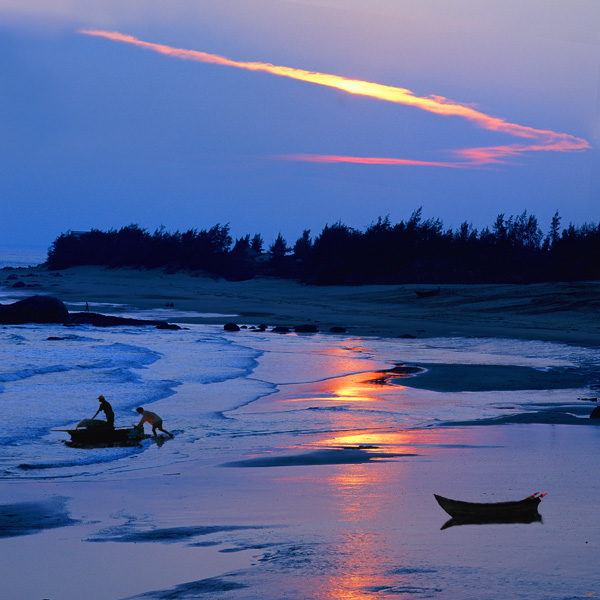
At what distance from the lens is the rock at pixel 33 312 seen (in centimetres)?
3453

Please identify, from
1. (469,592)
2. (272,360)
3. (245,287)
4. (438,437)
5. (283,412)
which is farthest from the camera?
(245,287)

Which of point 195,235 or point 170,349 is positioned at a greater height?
point 195,235

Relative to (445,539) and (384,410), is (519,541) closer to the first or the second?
(445,539)

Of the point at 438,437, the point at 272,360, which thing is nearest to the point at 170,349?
the point at 272,360

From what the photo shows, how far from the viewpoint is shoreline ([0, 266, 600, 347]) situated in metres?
31.3

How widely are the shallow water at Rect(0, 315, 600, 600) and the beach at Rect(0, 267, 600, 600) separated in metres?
0.03

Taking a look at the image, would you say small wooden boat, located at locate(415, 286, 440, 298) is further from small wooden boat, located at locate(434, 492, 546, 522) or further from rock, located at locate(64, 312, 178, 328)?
small wooden boat, located at locate(434, 492, 546, 522)

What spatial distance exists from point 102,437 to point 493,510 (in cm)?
639

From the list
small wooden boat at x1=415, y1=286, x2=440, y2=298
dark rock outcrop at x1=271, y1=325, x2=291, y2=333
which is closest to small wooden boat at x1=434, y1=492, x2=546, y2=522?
dark rock outcrop at x1=271, y1=325, x2=291, y2=333

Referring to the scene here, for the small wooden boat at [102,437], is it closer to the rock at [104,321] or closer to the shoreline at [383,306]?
the shoreline at [383,306]

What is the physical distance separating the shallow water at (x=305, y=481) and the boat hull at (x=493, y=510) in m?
0.19

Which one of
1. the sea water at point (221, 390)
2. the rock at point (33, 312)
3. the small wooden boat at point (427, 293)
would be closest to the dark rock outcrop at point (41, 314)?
the rock at point (33, 312)

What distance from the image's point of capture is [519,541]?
657 centimetres

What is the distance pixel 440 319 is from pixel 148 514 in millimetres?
28946
